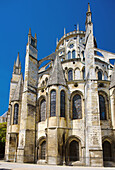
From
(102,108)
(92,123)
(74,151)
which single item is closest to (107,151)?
(74,151)

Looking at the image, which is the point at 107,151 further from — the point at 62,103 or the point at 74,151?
the point at 62,103

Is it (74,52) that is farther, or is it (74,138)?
(74,52)

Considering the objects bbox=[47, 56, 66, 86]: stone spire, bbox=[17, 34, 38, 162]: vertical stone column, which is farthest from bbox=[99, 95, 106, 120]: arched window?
bbox=[17, 34, 38, 162]: vertical stone column

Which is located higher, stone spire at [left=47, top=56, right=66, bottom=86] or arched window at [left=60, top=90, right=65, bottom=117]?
stone spire at [left=47, top=56, right=66, bottom=86]

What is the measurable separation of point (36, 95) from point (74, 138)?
737cm

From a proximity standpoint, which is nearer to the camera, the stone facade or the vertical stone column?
the stone facade

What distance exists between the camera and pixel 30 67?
23.3 m

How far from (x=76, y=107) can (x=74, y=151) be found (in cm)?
461

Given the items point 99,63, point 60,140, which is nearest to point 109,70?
point 99,63

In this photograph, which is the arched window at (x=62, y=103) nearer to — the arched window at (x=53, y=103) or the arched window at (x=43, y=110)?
the arched window at (x=53, y=103)

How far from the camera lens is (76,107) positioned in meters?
19.9

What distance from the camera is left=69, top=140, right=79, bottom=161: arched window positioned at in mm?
17812

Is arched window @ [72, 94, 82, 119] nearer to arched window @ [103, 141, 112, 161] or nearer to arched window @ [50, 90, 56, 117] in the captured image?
arched window @ [50, 90, 56, 117]

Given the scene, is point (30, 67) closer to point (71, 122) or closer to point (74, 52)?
point (71, 122)
